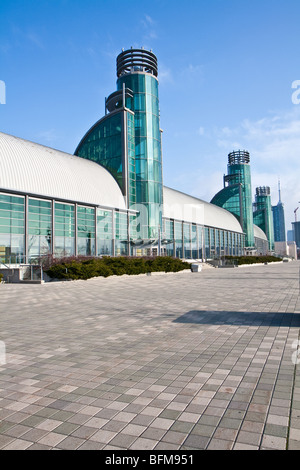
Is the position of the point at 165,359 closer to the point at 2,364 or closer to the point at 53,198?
the point at 2,364

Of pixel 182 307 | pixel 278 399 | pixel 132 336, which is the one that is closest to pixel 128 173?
pixel 182 307

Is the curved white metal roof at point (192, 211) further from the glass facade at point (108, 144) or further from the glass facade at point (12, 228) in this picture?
the glass facade at point (12, 228)

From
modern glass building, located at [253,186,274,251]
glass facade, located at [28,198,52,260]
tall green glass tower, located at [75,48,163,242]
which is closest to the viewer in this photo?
glass facade, located at [28,198,52,260]

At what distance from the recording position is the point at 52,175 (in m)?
36.6

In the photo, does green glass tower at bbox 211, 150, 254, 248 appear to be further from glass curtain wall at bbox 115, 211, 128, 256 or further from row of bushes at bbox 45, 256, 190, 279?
row of bushes at bbox 45, 256, 190, 279

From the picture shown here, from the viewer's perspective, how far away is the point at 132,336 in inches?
287

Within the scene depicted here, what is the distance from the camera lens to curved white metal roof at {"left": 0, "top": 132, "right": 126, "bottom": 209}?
106 feet

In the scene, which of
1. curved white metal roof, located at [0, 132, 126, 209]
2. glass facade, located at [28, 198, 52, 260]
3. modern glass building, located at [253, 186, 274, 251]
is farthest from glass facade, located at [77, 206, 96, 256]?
modern glass building, located at [253, 186, 274, 251]

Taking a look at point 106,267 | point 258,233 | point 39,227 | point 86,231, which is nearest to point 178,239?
point 86,231

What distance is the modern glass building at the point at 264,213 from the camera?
138125 mm

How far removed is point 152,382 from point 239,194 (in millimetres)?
104224

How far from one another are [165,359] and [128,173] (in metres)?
44.8

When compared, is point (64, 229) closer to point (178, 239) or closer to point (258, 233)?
point (178, 239)

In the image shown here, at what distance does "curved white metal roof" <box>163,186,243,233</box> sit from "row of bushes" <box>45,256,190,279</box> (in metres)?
23.2
